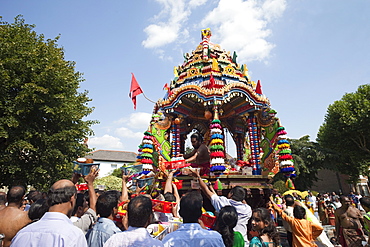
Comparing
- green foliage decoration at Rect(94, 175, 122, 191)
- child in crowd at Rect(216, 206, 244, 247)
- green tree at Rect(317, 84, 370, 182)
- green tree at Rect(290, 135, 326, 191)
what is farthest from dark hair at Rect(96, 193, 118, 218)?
green tree at Rect(290, 135, 326, 191)

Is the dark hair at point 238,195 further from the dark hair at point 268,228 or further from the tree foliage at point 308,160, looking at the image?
the tree foliage at point 308,160

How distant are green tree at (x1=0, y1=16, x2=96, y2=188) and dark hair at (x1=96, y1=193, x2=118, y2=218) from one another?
353 inches

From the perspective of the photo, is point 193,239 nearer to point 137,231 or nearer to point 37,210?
point 137,231

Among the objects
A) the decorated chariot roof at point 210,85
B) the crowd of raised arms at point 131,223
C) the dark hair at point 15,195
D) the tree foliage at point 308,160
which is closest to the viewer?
the crowd of raised arms at point 131,223

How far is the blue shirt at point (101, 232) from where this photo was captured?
2656 mm

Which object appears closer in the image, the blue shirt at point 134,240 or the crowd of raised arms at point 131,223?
the crowd of raised arms at point 131,223

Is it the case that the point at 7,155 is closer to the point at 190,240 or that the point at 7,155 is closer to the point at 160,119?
the point at 160,119

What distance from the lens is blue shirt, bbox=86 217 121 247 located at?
2.66 meters

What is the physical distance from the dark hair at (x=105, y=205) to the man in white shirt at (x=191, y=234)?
864mm

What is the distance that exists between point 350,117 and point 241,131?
13.7m

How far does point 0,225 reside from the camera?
11.5 ft

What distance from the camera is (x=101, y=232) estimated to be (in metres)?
2.70

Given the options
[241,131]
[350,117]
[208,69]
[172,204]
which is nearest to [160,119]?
[208,69]

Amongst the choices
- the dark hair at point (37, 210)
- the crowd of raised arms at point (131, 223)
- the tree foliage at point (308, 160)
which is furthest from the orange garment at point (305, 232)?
the tree foliage at point (308, 160)
